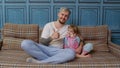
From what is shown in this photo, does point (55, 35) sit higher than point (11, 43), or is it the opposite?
point (55, 35)

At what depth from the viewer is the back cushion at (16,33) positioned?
271cm

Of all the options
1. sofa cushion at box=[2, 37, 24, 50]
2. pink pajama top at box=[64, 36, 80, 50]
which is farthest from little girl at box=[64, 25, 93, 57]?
sofa cushion at box=[2, 37, 24, 50]

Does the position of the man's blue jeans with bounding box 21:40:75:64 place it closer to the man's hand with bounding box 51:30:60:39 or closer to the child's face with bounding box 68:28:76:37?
the man's hand with bounding box 51:30:60:39

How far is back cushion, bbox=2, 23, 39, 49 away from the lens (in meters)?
2.71

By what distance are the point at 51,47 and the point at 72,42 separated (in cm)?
30

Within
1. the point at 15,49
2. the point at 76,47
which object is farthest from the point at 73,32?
the point at 15,49

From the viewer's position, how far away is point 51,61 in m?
2.04

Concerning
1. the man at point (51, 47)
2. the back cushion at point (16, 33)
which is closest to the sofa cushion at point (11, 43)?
the back cushion at point (16, 33)

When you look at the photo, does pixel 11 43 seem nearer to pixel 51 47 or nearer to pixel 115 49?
pixel 51 47

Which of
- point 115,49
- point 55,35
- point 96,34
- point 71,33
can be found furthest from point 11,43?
point 115,49

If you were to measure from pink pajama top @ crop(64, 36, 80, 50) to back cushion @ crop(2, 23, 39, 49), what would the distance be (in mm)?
415

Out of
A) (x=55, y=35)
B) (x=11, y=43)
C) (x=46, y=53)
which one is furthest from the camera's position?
(x=11, y=43)

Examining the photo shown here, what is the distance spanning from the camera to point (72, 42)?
8.33 ft

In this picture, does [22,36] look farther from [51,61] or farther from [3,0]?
[51,61]
